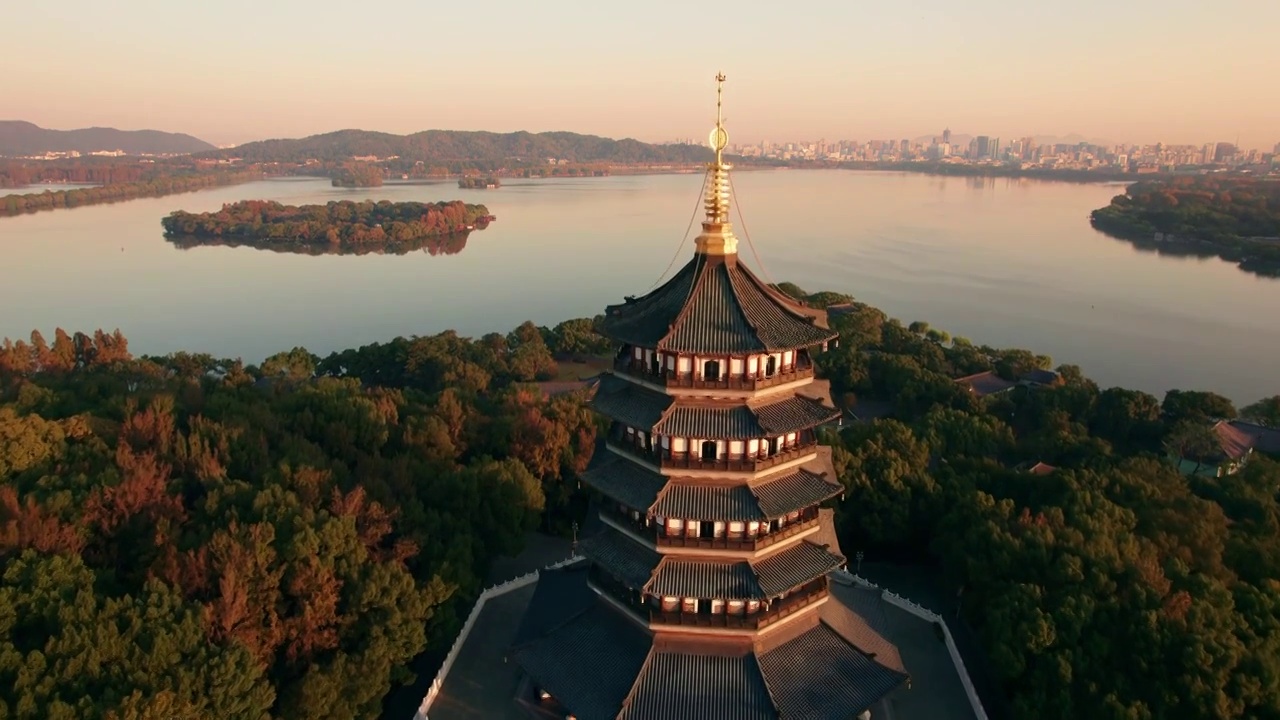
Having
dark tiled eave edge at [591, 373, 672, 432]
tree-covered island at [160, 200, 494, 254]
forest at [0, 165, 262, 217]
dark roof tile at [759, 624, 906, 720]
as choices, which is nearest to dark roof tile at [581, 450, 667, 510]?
dark tiled eave edge at [591, 373, 672, 432]

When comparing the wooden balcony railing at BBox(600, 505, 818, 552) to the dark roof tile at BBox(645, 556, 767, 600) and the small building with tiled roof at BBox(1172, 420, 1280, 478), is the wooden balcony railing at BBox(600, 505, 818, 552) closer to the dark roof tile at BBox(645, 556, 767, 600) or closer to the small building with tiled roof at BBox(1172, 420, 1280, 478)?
the dark roof tile at BBox(645, 556, 767, 600)

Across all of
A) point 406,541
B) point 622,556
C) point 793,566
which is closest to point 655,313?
point 622,556

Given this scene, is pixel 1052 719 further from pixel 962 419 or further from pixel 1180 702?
pixel 962 419

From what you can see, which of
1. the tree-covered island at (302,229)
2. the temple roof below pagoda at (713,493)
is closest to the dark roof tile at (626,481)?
the temple roof below pagoda at (713,493)

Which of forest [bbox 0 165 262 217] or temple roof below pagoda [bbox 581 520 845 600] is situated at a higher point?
forest [bbox 0 165 262 217]

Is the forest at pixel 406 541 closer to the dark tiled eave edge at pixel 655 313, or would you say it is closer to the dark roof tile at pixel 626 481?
the dark roof tile at pixel 626 481
